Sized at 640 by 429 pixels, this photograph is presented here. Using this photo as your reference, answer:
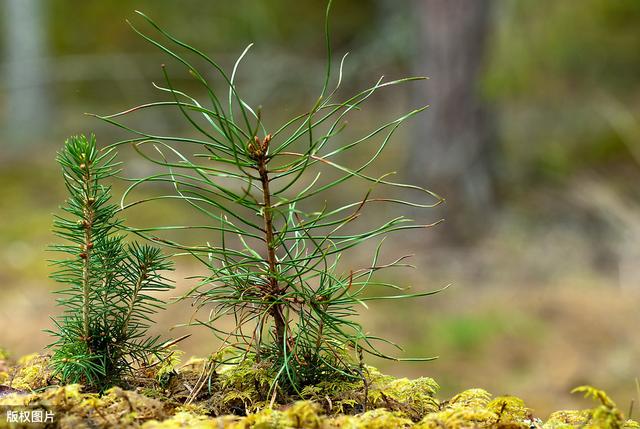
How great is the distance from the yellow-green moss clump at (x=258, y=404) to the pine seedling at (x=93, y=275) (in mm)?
59

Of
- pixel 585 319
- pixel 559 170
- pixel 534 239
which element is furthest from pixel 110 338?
pixel 559 170

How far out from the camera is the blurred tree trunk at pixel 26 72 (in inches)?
453

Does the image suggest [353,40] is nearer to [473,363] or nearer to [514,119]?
[514,119]

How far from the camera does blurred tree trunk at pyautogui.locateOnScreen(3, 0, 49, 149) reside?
11.5 metres

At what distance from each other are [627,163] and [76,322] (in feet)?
27.4

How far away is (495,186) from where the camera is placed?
8.24 m

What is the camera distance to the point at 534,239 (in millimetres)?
7910

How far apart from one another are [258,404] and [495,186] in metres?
7.31

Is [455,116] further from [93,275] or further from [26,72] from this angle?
[26,72]

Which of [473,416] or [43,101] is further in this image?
[43,101]

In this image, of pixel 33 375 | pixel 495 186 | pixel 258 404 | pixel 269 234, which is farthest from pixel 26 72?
pixel 258 404

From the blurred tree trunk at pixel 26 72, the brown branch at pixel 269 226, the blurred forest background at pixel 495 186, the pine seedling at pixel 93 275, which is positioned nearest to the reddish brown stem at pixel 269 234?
the brown branch at pixel 269 226

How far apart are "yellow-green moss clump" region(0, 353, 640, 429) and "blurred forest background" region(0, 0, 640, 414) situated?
3144mm

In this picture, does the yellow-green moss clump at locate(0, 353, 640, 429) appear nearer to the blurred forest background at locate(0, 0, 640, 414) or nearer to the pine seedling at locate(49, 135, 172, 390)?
the pine seedling at locate(49, 135, 172, 390)
